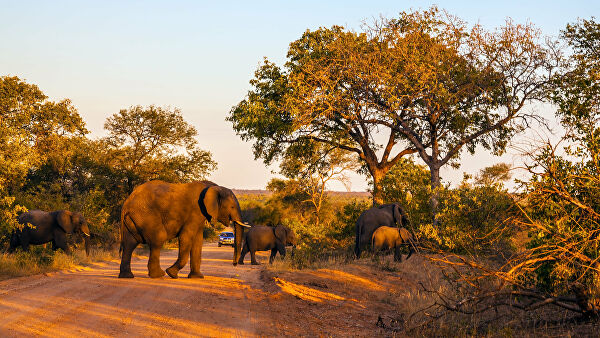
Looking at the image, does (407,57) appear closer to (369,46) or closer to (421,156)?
(369,46)

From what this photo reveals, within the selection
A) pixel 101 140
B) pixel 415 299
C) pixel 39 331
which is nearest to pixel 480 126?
pixel 415 299

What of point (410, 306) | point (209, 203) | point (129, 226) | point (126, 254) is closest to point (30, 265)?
point (126, 254)

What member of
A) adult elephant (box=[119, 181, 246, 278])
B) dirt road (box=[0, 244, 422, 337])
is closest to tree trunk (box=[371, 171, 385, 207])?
dirt road (box=[0, 244, 422, 337])

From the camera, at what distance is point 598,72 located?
19.8 metres

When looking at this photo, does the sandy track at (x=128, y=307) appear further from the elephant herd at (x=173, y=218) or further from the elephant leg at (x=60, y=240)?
the elephant leg at (x=60, y=240)

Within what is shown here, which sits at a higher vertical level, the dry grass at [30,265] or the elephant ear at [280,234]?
the elephant ear at [280,234]

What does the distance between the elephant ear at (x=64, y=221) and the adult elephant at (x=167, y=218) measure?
28.3 ft

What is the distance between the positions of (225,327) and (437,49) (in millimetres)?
19818

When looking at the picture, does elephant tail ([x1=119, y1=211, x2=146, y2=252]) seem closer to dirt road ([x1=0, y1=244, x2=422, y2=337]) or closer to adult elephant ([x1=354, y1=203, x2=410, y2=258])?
dirt road ([x1=0, y1=244, x2=422, y2=337])

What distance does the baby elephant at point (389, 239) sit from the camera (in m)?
19.0

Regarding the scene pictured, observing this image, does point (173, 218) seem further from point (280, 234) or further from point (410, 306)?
point (280, 234)

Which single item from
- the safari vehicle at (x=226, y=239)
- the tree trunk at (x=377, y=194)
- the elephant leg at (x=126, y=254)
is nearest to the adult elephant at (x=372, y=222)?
the tree trunk at (x=377, y=194)

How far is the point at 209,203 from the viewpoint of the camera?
14086mm

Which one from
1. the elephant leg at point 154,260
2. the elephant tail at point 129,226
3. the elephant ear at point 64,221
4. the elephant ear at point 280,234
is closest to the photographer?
the elephant leg at point 154,260
